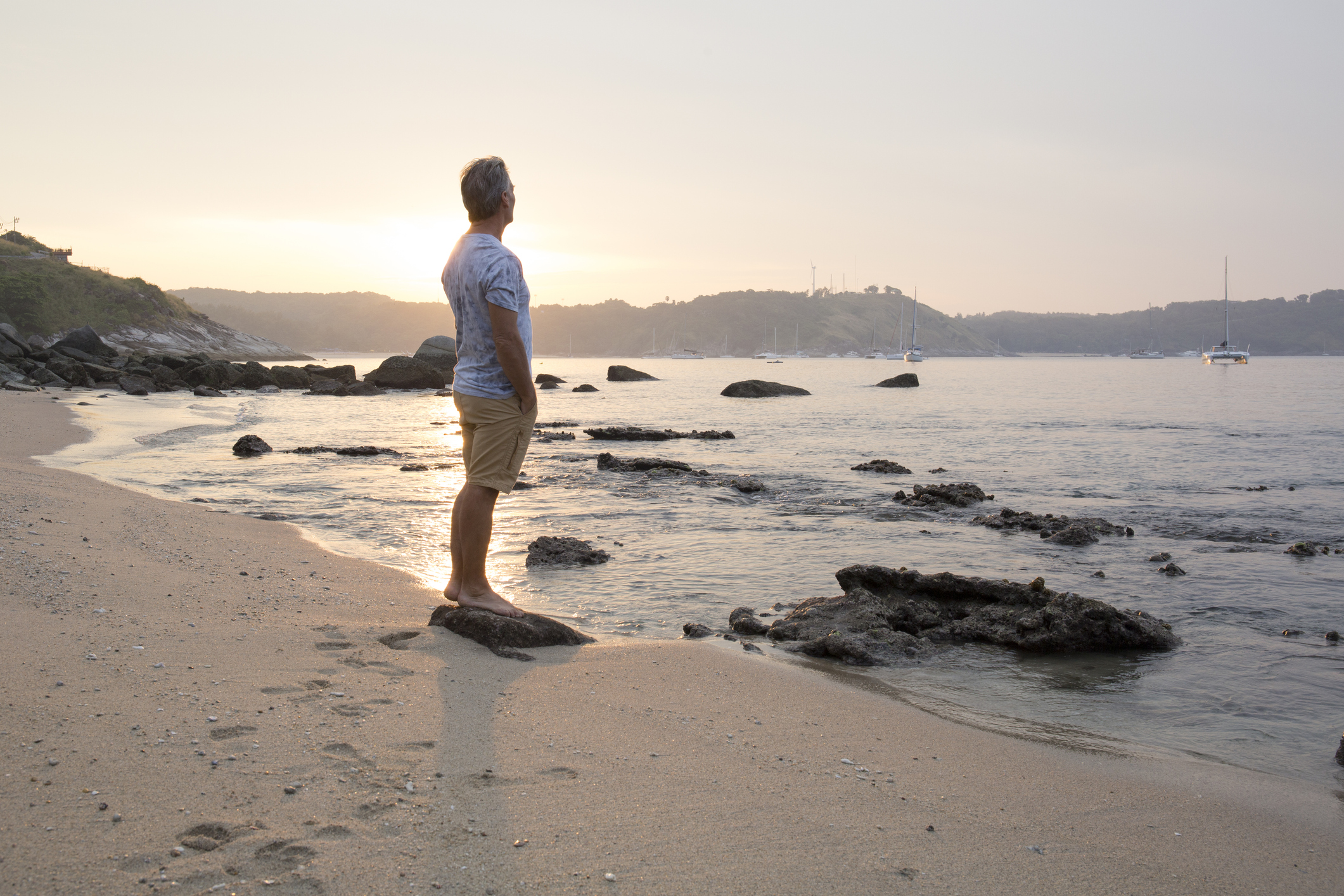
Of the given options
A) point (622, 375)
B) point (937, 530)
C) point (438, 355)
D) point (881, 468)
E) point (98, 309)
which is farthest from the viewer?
point (98, 309)

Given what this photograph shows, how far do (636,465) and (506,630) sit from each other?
9184 mm

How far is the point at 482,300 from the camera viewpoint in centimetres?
398

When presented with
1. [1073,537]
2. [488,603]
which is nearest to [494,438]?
[488,603]

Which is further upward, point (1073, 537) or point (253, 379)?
point (253, 379)

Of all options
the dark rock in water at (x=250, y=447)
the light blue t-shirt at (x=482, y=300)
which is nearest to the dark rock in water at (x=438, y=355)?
the dark rock in water at (x=250, y=447)

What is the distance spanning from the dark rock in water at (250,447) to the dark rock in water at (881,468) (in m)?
10.1

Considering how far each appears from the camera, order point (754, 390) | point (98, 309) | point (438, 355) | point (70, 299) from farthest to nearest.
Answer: point (98, 309), point (70, 299), point (438, 355), point (754, 390)

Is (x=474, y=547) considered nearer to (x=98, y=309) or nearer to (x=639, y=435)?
(x=639, y=435)

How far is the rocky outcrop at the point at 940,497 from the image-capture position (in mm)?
10250

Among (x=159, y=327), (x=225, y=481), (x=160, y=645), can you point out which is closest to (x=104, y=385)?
(x=225, y=481)

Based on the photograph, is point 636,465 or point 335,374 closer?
point 636,465

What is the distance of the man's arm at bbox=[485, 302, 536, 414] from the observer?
3908mm

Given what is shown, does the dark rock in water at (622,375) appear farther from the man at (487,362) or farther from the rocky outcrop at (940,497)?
the man at (487,362)

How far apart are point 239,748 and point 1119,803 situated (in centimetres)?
289
